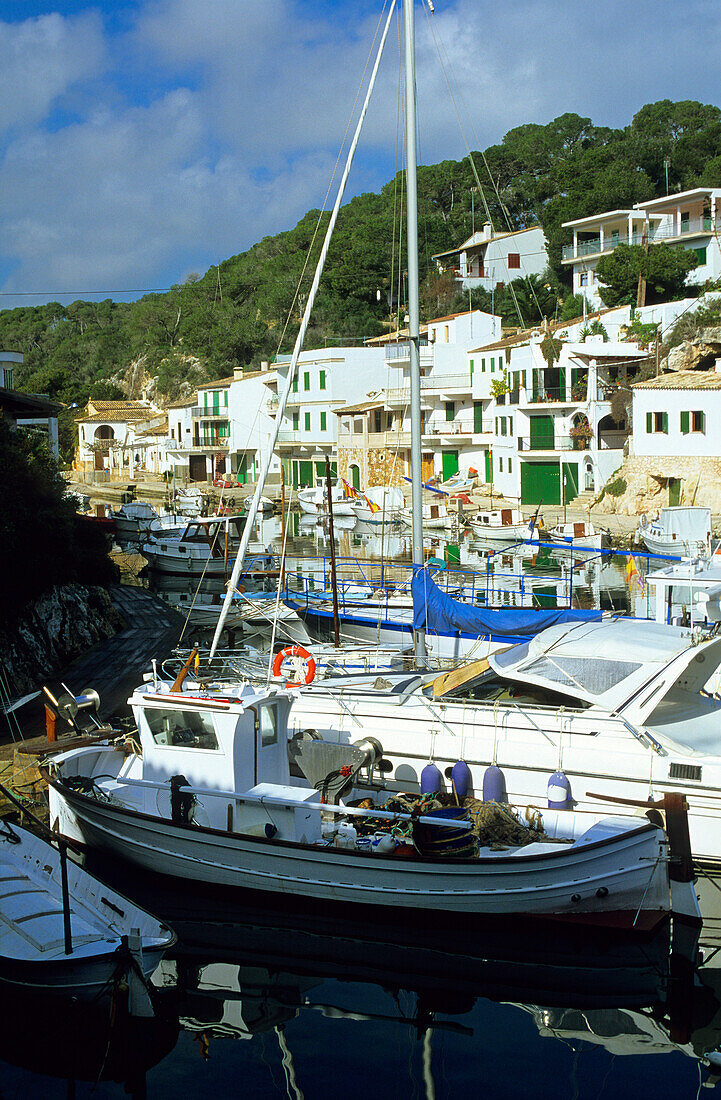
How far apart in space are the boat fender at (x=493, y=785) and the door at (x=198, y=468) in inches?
2186

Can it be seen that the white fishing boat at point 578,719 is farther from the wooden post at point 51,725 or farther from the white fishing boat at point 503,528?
the white fishing boat at point 503,528

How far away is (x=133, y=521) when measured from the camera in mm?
42469

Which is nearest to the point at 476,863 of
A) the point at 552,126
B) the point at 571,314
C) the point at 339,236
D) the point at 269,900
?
the point at 269,900

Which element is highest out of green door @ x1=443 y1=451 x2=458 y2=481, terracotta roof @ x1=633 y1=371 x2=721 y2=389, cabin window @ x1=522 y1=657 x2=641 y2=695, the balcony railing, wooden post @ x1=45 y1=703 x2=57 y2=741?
terracotta roof @ x1=633 y1=371 x2=721 y2=389

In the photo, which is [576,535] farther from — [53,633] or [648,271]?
[648,271]

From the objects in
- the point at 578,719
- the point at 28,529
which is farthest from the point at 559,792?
the point at 28,529

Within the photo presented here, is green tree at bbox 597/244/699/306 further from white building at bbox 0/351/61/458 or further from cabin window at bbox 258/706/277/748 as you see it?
cabin window at bbox 258/706/277/748

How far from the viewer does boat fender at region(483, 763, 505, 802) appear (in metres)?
12.0

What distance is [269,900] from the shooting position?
1086 cm

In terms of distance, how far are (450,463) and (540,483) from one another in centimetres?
874

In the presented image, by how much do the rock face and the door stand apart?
137ft

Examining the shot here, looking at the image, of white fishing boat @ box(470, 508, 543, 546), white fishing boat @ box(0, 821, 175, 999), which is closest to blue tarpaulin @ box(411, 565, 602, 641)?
white fishing boat @ box(0, 821, 175, 999)

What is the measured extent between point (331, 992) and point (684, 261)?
147ft

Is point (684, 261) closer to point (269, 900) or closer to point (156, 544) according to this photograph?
point (156, 544)
